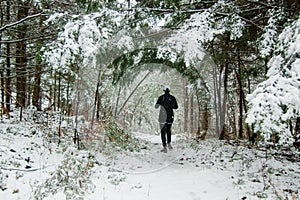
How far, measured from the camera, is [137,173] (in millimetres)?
5906

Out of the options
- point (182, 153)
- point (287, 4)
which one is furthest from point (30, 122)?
point (287, 4)

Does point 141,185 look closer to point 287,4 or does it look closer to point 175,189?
point 175,189

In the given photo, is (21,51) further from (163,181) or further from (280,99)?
(280,99)

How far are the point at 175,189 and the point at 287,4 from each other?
4.40 metres

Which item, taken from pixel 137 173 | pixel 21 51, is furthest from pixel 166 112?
pixel 21 51

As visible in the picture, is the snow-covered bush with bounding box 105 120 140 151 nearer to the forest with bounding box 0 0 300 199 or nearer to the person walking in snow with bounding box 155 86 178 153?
the forest with bounding box 0 0 300 199

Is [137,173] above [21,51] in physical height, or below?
below

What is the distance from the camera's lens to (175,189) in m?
4.79

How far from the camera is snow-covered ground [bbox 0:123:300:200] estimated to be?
4363 mm

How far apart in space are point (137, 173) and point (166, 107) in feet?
9.38

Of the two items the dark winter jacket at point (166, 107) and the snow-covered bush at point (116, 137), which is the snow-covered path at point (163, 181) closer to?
the snow-covered bush at point (116, 137)

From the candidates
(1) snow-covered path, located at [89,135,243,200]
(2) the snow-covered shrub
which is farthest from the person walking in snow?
(2) the snow-covered shrub

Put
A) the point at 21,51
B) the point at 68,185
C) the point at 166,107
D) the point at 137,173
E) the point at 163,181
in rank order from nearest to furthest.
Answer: the point at 68,185 → the point at 163,181 → the point at 137,173 → the point at 166,107 → the point at 21,51

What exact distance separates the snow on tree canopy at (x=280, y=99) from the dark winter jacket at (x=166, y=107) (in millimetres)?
5044
